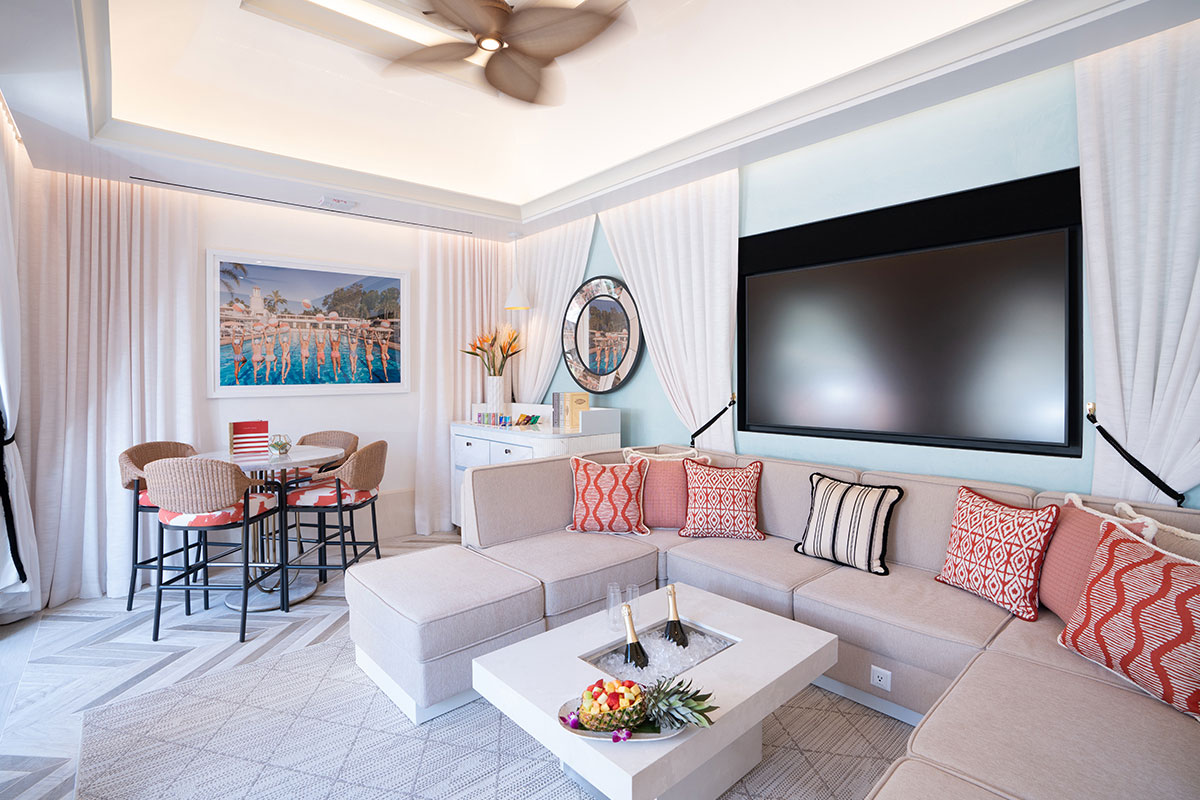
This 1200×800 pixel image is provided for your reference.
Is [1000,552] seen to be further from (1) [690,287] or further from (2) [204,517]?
(2) [204,517]

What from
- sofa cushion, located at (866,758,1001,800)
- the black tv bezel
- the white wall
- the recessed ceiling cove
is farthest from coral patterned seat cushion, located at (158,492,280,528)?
sofa cushion, located at (866,758,1001,800)

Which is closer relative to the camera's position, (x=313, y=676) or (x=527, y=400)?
(x=313, y=676)

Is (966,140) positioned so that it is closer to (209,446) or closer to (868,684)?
(868,684)

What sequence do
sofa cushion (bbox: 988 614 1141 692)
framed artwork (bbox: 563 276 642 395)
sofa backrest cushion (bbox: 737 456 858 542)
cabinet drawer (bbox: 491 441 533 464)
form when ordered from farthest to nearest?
framed artwork (bbox: 563 276 642 395) < cabinet drawer (bbox: 491 441 533 464) < sofa backrest cushion (bbox: 737 456 858 542) < sofa cushion (bbox: 988 614 1141 692)

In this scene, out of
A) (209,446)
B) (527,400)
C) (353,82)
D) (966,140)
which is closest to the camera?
(966,140)

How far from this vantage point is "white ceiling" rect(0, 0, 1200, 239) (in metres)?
2.32

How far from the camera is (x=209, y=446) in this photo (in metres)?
4.11

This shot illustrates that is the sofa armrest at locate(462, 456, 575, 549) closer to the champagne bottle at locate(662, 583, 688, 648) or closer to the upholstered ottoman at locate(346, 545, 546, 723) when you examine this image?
the upholstered ottoman at locate(346, 545, 546, 723)

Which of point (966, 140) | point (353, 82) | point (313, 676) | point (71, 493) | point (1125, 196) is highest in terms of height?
point (353, 82)

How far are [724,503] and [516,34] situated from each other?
245 centimetres

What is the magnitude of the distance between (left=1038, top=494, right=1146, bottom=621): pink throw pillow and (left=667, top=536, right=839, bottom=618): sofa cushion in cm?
82

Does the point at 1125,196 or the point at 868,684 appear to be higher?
the point at 1125,196

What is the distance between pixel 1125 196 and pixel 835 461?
1.70m

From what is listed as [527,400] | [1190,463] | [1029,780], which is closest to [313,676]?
[1029,780]
